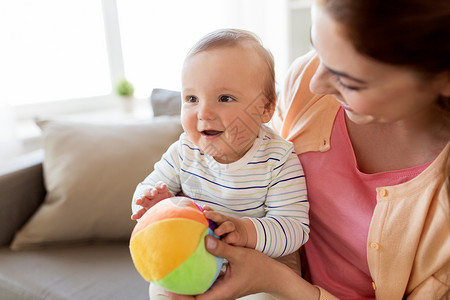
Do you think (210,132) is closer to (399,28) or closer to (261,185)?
(261,185)

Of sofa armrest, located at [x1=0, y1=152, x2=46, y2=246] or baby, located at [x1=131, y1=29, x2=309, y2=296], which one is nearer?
baby, located at [x1=131, y1=29, x2=309, y2=296]

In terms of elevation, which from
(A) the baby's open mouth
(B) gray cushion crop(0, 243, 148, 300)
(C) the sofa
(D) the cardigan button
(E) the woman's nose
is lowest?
(B) gray cushion crop(0, 243, 148, 300)

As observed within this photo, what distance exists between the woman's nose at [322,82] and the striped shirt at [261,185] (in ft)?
0.81

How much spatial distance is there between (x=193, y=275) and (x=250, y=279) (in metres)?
0.19

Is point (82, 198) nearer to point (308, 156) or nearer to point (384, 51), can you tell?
point (308, 156)

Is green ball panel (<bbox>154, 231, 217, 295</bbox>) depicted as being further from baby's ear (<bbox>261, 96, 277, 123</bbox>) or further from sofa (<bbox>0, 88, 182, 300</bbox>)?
sofa (<bbox>0, 88, 182, 300</bbox>)

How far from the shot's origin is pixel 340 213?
102 cm

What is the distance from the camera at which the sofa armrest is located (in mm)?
1594

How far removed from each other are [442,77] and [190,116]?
546 millimetres

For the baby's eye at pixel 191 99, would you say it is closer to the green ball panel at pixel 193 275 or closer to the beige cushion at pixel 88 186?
the green ball panel at pixel 193 275

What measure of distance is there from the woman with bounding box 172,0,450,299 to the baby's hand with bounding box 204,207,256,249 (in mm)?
26

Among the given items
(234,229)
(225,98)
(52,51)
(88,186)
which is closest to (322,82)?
(225,98)

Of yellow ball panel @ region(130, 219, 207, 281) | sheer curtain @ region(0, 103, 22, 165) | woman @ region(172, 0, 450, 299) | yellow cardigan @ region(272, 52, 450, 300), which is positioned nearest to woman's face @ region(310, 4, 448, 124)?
woman @ region(172, 0, 450, 299)

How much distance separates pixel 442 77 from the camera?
740mm
